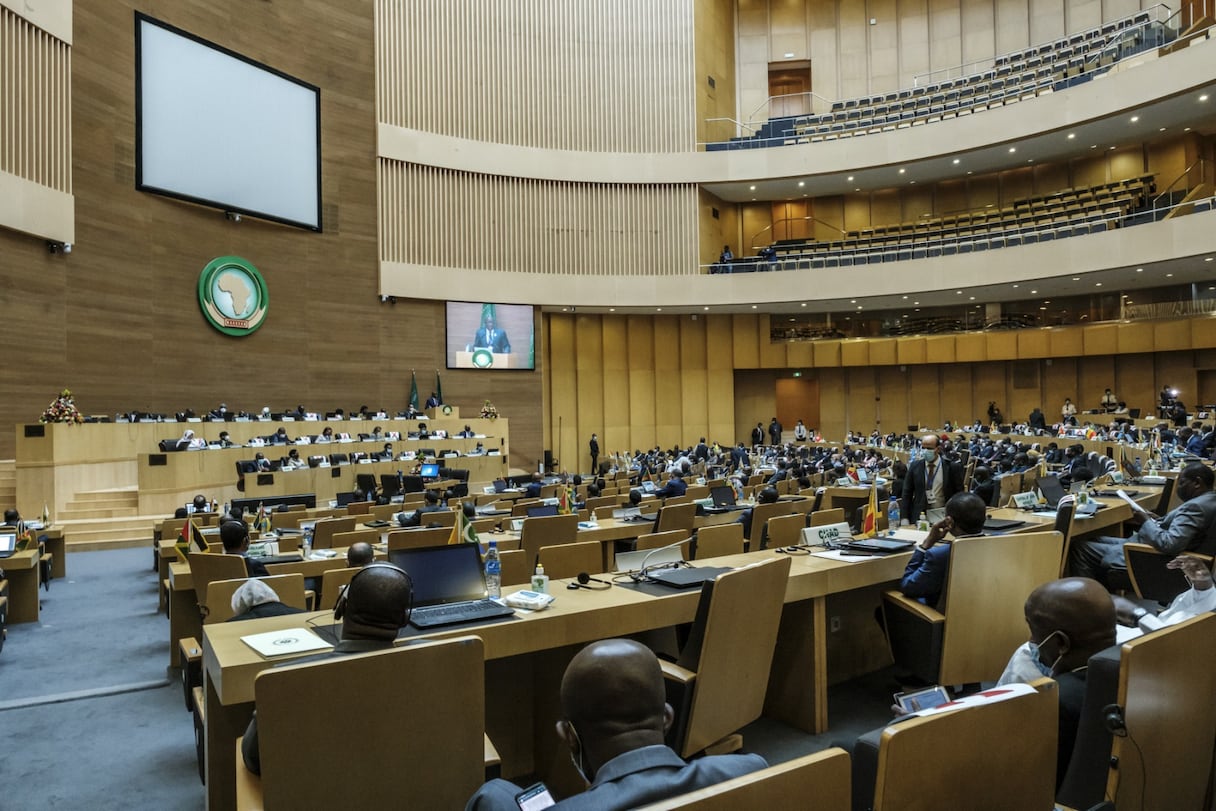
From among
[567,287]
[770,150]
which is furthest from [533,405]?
[770,150]

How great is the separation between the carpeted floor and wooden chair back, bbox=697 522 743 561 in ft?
3.78

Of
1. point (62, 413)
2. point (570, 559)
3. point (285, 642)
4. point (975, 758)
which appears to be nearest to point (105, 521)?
point (62, 413)

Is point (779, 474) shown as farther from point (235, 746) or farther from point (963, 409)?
point (963, 409)

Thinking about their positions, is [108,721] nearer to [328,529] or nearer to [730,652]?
[328,529]

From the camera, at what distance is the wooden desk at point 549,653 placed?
2633mm

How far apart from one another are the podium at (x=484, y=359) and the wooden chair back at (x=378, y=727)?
20.2m

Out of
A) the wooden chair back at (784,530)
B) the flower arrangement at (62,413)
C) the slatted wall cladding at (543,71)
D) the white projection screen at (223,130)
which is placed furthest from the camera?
the slatted wall cladding at (543,71)

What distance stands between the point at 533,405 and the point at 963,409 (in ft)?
47.4

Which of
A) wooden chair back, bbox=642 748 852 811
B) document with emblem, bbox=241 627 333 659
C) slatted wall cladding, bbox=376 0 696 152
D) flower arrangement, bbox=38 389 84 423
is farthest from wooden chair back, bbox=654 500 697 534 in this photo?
slatted wall cladding, bbox=376 0 696 152

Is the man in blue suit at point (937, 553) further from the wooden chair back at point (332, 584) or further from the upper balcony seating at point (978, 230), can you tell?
the upper balcony seating at point (978, 230)

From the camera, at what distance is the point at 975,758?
161 centimetres

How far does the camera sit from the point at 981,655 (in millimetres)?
3861

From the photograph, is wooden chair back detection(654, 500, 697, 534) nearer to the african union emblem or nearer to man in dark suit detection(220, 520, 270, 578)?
man in dark suit detection(220, 520, 270, 578)

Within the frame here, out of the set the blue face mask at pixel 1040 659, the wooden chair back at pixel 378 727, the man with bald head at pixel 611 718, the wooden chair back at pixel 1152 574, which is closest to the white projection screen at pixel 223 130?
the wooden chair back at pixel 378 727
